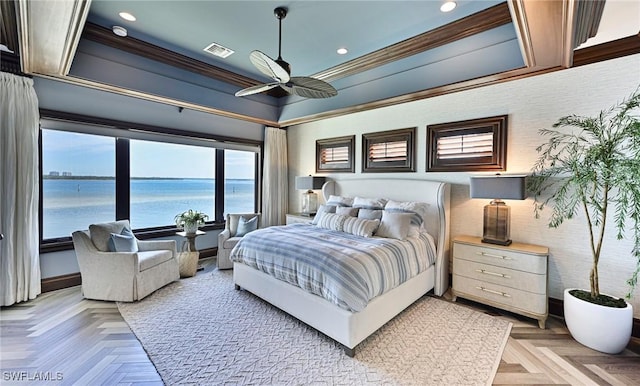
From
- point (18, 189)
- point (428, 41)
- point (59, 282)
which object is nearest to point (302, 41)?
point (428, 41)

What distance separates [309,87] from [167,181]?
3.31 meters

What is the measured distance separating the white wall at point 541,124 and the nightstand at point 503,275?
281 millimetres

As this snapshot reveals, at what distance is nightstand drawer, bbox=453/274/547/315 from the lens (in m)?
2.77

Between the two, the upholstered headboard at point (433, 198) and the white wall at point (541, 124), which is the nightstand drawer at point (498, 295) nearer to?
the upholstered headboard at point (433, 198)

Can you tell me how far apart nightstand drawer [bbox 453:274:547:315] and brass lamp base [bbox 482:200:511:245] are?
52cm

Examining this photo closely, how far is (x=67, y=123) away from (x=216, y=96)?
1979 mm

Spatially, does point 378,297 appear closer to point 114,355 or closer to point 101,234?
point 114,355

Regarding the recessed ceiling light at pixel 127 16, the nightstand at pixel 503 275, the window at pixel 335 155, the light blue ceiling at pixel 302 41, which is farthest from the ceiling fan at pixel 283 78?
the nightstand at pixel 503 275

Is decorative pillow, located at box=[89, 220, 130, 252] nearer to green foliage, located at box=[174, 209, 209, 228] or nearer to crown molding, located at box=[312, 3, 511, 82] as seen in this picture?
green foliage, located at box=[174, 209, 209, 228]

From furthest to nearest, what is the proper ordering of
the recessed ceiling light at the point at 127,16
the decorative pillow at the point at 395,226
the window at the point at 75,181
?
the window at the point at 75,181
the decorative pillow at the point at 395,226
the recessed ceiling light at the point at 127,16

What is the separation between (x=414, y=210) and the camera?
3.69 meters

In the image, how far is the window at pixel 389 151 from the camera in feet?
13.9

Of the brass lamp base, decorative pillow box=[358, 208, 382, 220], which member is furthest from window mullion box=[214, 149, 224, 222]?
the brass lamp base

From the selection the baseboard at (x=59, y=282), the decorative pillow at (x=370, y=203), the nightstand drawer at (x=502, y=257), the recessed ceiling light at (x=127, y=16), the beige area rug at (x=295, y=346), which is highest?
the recessed ceiling light at (x=127, y=16)
